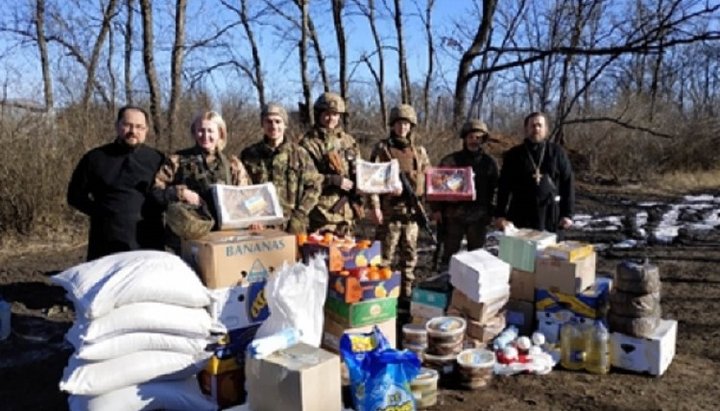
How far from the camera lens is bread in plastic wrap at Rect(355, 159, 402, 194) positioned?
16.0 feet

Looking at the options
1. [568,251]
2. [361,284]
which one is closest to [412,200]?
[568,251]

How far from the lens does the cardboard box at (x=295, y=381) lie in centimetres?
287

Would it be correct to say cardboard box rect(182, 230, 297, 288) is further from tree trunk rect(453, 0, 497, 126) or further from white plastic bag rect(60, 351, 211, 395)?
tree trunk rect(453, 0, 497, 126)

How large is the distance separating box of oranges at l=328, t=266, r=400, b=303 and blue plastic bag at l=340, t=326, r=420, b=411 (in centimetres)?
44

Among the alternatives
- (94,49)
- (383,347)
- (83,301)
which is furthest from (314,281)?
(94,49)

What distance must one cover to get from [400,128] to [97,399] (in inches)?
125

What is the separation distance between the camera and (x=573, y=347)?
4.12 m

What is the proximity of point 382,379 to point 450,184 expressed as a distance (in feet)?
7.96

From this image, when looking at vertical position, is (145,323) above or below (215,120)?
below

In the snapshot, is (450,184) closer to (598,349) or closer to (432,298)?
(432,298)

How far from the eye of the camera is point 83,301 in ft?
9.70

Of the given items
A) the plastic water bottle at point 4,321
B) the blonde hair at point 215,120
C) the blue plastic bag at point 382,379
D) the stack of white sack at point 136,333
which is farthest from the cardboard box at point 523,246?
the plastic water bottle at point 4,321

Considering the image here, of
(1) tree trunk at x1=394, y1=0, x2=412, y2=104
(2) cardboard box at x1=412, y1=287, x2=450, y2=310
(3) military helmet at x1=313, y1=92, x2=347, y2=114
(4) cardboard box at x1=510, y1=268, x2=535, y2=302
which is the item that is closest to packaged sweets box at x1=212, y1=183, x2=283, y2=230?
(3) military helmet at x1=313, y1=92, x2=347, y2=114

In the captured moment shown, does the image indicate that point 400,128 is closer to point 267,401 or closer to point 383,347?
point 383,347
